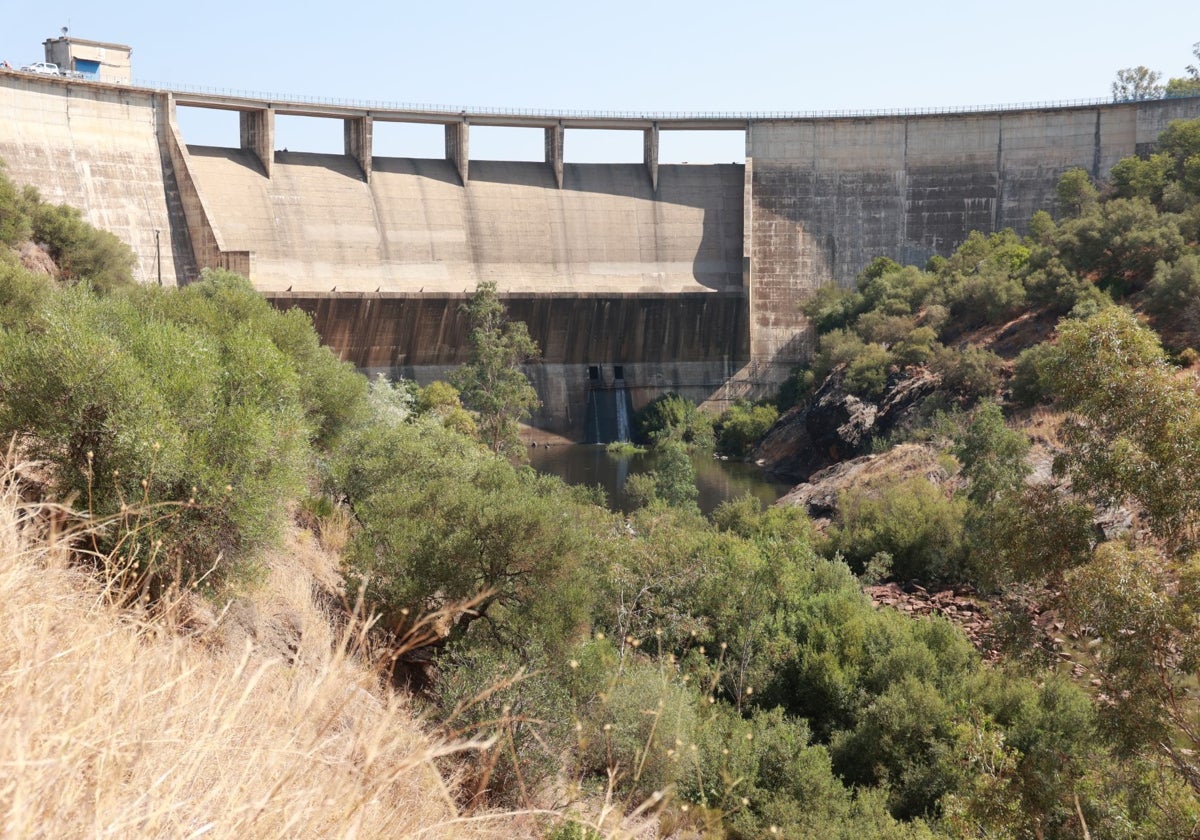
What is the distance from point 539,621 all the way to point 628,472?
23.1 m

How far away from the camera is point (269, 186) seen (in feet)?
124

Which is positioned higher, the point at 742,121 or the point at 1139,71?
the point at 1139,71

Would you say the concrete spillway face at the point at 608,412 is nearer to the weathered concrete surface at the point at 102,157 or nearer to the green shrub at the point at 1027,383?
the weathered concrete surface at the point at 102,157

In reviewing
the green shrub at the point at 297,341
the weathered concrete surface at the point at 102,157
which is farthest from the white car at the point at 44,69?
the green shrub at the point at 297,341

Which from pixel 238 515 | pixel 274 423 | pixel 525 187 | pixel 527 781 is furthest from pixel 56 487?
pixel 525 187

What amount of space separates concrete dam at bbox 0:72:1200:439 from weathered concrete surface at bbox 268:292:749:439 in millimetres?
67

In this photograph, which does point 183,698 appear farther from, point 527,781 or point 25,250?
point 25,250

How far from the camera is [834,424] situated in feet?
117

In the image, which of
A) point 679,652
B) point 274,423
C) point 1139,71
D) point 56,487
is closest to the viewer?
point 56,487

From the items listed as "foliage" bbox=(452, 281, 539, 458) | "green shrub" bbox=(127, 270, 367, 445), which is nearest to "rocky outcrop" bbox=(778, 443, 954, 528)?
"foliage" bbox=(452, 281, 539, 458)

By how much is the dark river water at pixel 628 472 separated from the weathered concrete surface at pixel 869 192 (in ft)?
20.6

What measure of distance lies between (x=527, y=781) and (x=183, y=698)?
23.1 ft

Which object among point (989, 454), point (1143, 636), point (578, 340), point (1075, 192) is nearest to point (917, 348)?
point (1075, 192)

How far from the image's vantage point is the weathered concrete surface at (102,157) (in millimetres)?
33219
